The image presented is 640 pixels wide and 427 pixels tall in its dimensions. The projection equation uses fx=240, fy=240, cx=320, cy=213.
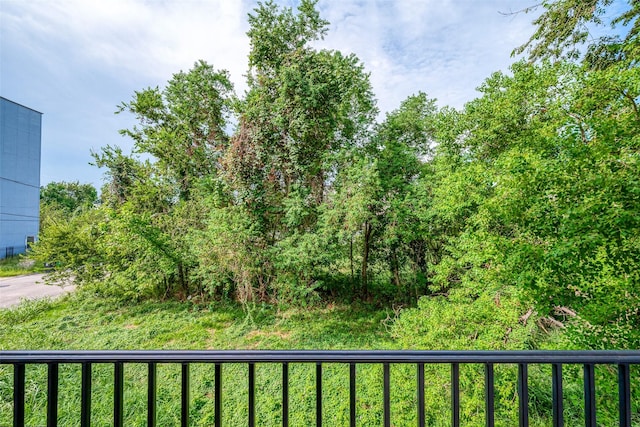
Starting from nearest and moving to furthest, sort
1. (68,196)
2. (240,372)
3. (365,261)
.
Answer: (240,372) < (68,196) < (365,261)

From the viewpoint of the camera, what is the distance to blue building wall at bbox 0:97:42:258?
1991 millimetres

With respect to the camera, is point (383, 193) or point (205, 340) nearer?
point (205, 340)

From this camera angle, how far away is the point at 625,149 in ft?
8.00

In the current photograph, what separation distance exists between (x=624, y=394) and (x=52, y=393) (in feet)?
6.65

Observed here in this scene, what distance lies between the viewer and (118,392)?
2.79ft

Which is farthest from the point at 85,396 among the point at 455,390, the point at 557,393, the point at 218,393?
the point at 557,393

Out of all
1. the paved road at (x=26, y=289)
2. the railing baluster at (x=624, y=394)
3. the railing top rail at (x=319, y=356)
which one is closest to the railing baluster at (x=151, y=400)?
Result: the railing top rail at (x=319, y=356)

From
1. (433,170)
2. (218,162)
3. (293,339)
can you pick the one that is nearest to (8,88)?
(218,162)

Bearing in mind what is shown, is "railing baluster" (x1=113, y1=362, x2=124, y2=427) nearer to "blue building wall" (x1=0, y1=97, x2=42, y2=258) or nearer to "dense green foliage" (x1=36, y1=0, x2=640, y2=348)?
"blue building wall" (x1=0, y1=97, x2=42, y2=258)

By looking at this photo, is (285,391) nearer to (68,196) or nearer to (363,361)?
(363,361)

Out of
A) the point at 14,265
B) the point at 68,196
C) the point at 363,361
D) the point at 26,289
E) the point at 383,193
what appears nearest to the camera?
the point at 363,361

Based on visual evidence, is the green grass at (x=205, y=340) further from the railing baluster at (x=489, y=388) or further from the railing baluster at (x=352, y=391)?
the railing baluster at (x=489, y=388)

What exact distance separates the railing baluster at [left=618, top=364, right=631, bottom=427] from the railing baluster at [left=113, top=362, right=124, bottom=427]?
1.72 metres

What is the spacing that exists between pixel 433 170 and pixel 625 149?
2.99 meters
